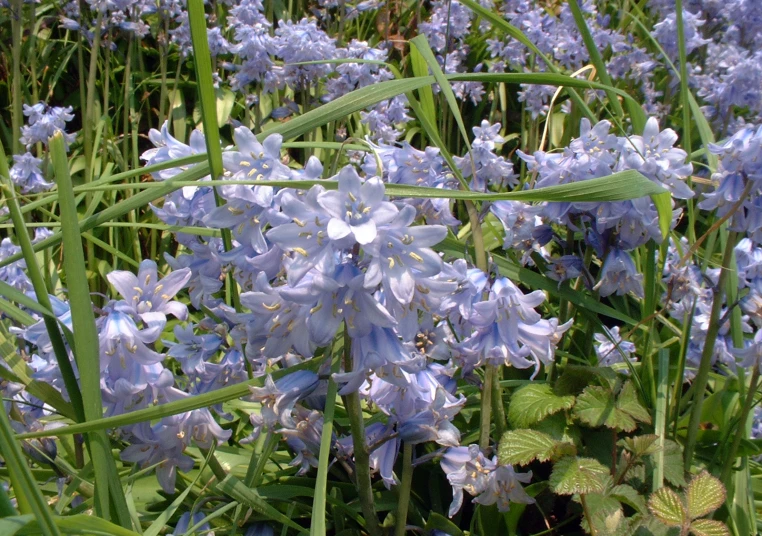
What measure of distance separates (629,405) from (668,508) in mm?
290

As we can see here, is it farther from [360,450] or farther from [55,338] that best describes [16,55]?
[360,450]

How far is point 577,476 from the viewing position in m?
1.39

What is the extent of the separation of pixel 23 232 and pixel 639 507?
1334mm

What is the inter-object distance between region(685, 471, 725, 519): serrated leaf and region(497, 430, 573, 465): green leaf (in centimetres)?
27

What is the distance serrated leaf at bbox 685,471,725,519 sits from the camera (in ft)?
4.47

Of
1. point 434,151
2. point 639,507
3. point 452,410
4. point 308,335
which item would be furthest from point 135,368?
point 639,507

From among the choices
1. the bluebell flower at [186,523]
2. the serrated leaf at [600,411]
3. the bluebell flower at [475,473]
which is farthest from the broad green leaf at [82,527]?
the serrated leaf at [600,411]

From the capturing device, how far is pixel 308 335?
1.18 m

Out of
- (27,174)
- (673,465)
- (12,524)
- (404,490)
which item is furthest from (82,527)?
(27,174)

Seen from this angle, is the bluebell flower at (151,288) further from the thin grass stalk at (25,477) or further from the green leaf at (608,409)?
the green leaf at (608,409)

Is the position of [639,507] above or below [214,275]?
below

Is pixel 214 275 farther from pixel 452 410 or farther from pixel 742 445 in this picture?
pixel 742 445

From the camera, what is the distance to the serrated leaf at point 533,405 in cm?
163

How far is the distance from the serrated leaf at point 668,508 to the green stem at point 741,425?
410mm
